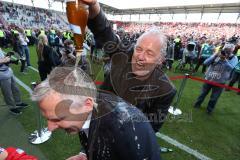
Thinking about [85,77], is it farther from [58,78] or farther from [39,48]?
[39,48]

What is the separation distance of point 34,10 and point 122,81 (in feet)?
123

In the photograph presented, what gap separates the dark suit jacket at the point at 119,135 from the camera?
1.04m

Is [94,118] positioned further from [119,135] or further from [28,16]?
[28,16]

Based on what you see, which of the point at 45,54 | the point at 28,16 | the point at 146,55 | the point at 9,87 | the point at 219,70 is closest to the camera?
the point at 146,55

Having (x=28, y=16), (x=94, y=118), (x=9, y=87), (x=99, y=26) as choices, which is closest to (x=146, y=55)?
(x=99, y=26)

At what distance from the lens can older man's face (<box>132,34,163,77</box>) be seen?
182 cm

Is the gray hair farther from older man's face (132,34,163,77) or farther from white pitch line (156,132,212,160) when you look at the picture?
white pitch line (156,132,212,160)

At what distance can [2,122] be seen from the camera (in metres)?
4.55

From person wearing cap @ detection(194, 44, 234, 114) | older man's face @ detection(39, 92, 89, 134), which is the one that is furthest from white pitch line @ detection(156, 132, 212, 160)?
older man's face @ detection(39, 92, 89, 134)

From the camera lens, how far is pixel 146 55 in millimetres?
1826

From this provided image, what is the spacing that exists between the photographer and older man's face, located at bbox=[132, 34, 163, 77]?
353cm

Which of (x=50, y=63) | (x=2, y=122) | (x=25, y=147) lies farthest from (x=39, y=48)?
(x=25, y=147)

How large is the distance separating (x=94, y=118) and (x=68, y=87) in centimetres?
23

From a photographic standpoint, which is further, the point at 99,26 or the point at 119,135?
the point at 99,26
